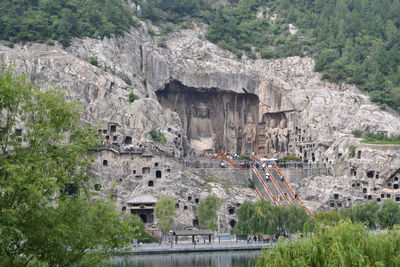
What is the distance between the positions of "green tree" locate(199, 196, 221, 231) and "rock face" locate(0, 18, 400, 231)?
2.60 m

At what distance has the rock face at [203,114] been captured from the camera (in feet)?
274

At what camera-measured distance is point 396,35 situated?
388 feet

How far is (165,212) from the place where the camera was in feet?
249

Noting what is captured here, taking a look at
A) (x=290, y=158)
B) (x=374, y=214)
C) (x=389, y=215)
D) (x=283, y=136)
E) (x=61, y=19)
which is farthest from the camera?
(x=283, y=136)

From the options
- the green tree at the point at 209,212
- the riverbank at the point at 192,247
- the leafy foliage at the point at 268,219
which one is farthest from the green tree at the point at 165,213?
the leafy foliage at the point at 268,219

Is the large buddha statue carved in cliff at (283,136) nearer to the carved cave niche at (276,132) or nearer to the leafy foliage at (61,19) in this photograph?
the carved cave niche at (276,132)

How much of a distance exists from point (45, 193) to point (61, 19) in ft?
234

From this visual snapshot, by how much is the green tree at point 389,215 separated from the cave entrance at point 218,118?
1388 inches

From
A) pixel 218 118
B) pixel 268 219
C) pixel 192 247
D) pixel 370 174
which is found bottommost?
pixel 192 247

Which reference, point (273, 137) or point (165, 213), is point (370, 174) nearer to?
point (273, 137)

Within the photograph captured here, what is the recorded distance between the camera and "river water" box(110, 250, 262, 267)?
196 ft

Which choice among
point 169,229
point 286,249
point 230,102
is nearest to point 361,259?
point 286,249

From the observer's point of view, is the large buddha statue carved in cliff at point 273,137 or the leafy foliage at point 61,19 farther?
the large buddha statue carved in cliff at point 273,137

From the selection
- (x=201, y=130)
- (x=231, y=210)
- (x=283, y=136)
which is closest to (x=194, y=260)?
(x=231, y=210)
